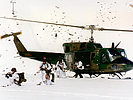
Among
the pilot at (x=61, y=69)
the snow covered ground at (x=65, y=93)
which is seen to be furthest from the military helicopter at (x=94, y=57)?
the snow covered ground at (x=65, y=93)

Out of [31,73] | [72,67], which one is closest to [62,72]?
[72,67]

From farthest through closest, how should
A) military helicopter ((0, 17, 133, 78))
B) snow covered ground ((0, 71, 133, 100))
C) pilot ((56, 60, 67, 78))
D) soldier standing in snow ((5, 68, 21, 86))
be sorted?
pilot ((56, 60, 67, 78)) → military helicopter ((0, 17, 133, 78)) → soldier standing in snow ((5, 68, 21, 86)) → snow covered ground ((0, 71, 133, 100))

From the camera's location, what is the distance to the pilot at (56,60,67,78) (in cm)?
866

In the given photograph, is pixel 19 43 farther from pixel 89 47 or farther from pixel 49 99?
pixel 49 99

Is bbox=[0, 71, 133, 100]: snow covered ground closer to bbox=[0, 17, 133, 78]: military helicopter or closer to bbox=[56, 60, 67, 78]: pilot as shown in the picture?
bbox=[0, 17, 133, 78]: military helicopter

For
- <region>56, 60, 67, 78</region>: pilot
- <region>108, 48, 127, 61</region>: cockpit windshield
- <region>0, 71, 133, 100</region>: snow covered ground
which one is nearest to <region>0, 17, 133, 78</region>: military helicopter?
<region>108, 48, 127, 61</region>: cockpit windshield

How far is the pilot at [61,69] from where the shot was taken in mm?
8658

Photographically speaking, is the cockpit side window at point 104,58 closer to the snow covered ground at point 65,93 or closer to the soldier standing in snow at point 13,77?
the snow covered ground at point 65,93

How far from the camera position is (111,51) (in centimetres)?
793

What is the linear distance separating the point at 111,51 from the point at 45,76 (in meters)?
2.75

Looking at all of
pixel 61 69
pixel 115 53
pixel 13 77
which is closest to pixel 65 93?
pixel 13 77

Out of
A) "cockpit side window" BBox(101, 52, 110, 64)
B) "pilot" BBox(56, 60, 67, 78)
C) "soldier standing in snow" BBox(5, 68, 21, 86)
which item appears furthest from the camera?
"pilot" BBox(56, 60, 67, 78)

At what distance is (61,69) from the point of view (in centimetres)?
875

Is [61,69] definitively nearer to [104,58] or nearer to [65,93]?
[104,58]
